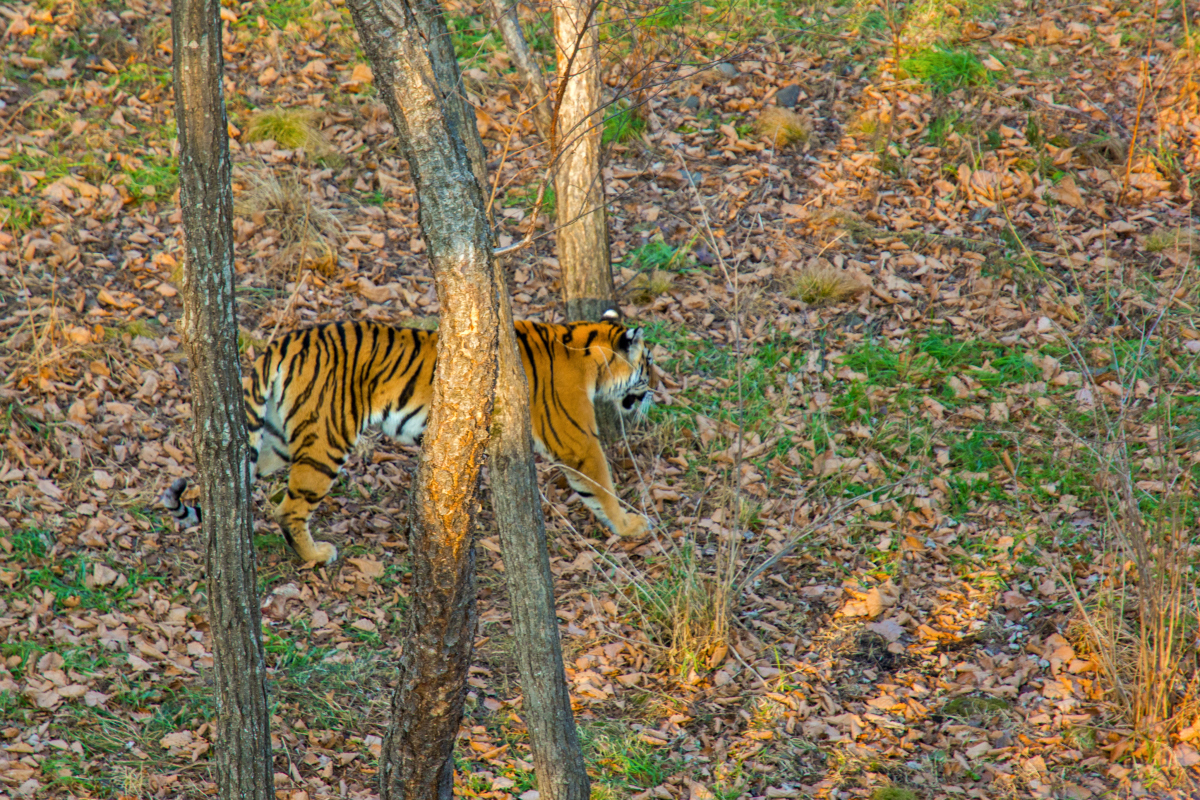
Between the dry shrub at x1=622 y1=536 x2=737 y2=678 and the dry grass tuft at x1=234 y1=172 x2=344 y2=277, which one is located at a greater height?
the dry grass tuft at x1=234 y1=172 x2=344 y2=277

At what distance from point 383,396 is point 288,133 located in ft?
11.8

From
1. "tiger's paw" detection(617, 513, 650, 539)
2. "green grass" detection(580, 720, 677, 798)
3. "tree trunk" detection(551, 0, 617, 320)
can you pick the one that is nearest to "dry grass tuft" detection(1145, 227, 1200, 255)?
"tree trunk" detection(551, 0, 617, 320)

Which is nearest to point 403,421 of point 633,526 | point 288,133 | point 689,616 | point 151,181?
point 633,526

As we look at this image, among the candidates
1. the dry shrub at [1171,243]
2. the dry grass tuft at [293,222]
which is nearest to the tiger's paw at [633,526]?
the dry grass tuft at [293,222]

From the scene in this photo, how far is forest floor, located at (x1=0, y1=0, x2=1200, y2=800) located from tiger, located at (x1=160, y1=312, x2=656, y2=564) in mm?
284

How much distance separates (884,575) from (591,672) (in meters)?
1.75

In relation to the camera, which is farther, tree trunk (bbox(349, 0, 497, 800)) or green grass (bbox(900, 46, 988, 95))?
green grass (bbox(900, 46, 988, 95))

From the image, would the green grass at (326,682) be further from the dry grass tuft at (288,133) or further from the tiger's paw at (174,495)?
the dry grass tuft at (288,133)

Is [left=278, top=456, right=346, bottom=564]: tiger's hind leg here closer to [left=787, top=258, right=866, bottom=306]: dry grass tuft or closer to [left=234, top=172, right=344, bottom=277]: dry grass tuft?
[left=234, top=172, right=344, bottom=277]: dry grass tuft

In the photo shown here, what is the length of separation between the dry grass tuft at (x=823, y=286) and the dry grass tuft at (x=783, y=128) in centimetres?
176

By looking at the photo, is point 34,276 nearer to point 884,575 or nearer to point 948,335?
point 884,575

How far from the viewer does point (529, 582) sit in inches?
150

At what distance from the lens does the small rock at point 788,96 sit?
8.95 metres

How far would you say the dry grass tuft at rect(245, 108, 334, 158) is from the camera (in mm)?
8203
